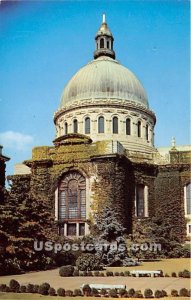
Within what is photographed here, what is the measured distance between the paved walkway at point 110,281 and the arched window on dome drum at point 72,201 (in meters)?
16.4

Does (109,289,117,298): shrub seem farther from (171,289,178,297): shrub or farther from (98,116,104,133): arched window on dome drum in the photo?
(98,116,104,133): arched window on dome drum

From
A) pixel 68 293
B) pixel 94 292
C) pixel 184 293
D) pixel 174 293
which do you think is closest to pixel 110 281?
pixel 94 292

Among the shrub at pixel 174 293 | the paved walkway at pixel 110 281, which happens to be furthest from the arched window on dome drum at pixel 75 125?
the shrub at pixel 174 293

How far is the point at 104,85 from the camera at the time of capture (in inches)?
2185

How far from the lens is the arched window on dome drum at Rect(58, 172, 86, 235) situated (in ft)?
142

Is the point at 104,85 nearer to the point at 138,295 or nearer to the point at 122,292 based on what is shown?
the point at 122,292

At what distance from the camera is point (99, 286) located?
65.2 feet

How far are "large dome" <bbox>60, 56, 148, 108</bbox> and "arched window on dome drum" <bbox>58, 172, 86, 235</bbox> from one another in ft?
42.7

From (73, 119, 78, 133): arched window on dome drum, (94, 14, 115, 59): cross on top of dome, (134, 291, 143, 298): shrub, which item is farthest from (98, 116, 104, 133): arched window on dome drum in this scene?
(134, 291, 143, 298): shrub

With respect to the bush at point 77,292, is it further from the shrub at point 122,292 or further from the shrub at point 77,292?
the shrub at point 122,292

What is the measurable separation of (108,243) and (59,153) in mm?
13730

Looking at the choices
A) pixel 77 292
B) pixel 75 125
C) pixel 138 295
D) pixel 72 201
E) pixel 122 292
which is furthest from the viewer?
pixel 75 125

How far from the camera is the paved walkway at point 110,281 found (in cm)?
2159

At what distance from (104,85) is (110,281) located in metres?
34.8
